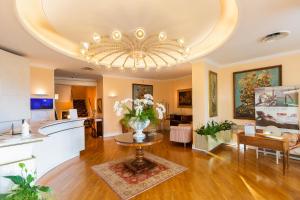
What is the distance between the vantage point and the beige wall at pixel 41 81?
469 centimetres

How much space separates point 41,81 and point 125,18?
3830mm

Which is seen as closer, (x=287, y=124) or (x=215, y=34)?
(x=215, y=34)

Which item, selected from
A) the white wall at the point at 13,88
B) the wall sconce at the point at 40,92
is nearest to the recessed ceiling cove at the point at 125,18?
the white wall at the point at 13,88

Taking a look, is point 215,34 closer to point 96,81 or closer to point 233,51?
point 233,51

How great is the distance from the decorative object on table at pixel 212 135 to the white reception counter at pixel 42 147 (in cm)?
367

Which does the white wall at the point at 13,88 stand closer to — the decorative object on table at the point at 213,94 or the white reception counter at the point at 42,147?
the white reception counter at the point at 42,147

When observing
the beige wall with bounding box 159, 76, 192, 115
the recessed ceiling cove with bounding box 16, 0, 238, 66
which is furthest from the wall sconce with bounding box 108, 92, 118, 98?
the recessed ceiling cove with bounding box 16, 0, 238, 66

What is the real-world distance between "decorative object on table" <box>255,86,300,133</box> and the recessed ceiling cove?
2.19 m

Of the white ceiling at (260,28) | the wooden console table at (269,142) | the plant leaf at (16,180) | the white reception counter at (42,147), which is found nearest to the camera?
the plant leaf at (16,180)

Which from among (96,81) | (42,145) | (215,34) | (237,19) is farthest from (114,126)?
(237,19)

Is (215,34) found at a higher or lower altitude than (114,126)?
higher

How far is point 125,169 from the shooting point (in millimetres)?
3447

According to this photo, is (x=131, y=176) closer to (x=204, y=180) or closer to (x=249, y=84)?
(x=204, y=180)

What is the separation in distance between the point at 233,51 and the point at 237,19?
1722 mm
